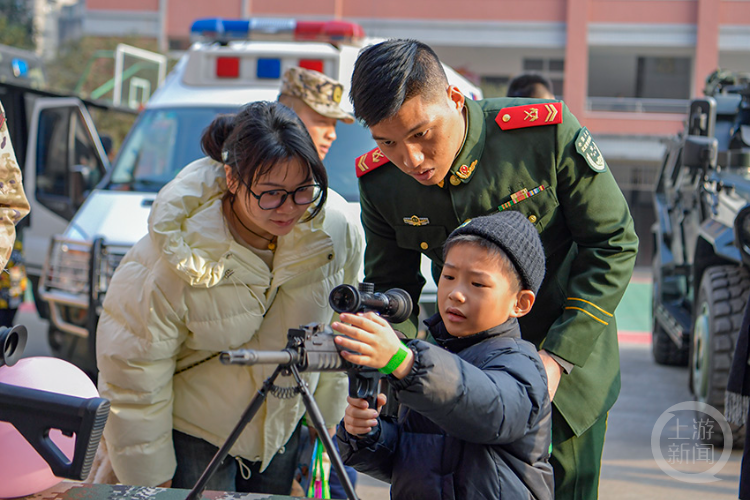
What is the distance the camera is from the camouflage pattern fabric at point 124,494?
5.51 ft

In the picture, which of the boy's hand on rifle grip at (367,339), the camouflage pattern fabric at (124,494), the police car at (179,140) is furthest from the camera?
the police car at (179,140)

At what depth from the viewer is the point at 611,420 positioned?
5.91 meters

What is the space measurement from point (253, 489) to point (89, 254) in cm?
277

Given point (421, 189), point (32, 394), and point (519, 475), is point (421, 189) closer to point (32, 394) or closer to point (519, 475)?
point (519, 475)

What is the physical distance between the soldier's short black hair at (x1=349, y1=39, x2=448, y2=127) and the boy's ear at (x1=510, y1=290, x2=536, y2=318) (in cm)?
52

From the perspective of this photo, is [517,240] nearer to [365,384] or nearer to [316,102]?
[365,384]

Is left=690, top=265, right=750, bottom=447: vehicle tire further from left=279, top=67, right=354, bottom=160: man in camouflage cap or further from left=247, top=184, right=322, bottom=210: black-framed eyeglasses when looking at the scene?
left=247, top=184, right=322, bottom=210: black-framed eyeglasses

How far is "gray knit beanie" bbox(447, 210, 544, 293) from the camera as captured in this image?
1.80 m

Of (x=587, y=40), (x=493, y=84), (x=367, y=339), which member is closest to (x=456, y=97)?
(x=367, y=339)

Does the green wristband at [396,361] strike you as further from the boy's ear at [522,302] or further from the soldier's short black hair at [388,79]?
the soldier's short black hair at [388,79]

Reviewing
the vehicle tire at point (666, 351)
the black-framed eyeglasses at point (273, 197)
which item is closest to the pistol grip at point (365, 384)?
the black-framed eyeglasses at point (273, 197)

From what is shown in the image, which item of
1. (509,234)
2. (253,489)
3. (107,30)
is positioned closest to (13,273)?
(253,489)

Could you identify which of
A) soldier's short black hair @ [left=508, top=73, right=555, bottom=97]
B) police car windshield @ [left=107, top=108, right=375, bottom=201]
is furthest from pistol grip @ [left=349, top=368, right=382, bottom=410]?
police car windshield @ [left=107, top=108, right=375, bottom=201]

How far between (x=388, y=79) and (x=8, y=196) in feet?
3.12
